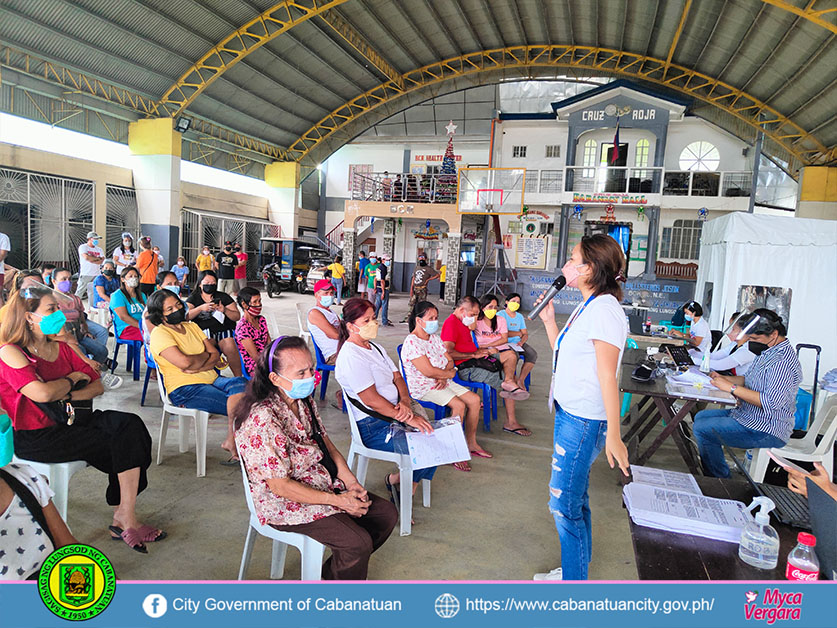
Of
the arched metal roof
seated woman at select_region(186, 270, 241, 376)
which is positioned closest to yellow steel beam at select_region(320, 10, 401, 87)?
the arched metal roof

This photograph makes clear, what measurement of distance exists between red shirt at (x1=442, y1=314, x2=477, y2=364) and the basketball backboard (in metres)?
10.7

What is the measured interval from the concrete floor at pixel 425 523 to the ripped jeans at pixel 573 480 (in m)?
0.47

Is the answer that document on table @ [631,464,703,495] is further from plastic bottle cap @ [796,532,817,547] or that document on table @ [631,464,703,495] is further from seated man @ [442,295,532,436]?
seated man @ [442,295,532,436]

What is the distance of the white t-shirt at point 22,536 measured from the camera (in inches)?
64.5

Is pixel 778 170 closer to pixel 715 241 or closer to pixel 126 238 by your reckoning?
pixel 715 241

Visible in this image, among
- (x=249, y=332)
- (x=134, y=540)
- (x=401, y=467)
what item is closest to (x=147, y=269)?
(x=249, y=332)

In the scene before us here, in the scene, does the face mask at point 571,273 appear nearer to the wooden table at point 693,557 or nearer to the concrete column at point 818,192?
the wooden table at point 693,557

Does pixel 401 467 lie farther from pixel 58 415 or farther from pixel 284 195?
pixel 284 195

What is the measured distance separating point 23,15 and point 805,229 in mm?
13757

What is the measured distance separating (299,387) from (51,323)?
55.2 inches

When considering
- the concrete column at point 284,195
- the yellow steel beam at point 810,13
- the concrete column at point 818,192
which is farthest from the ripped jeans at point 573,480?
the concrete column at point 284,195

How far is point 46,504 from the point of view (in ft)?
5.78

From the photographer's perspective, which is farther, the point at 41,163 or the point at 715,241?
the point at 41,163
